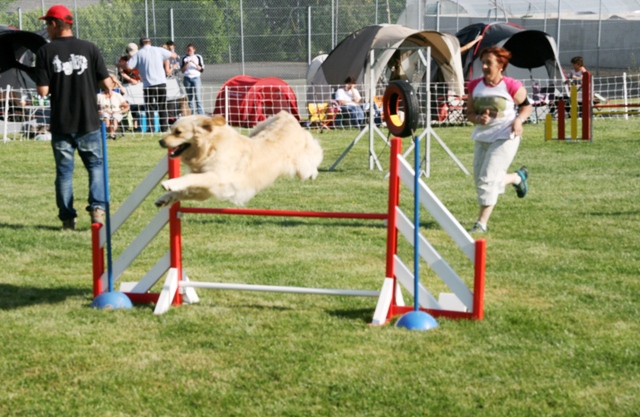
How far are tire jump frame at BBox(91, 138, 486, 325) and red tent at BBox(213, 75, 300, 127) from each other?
1318cm

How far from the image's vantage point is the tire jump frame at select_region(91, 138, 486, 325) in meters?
5.63

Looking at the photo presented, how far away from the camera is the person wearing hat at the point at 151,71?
60.1 feet

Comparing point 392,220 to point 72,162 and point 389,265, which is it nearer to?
point 389,265

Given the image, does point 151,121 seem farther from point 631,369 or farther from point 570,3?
point 570,3

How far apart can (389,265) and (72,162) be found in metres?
4.29

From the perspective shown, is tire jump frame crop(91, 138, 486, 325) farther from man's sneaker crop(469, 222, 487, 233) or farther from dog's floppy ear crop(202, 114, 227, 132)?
man's sneaker crop(469, 222, 487, 233)

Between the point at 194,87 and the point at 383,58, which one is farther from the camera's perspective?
the point at 194,87

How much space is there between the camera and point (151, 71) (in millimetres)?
18438


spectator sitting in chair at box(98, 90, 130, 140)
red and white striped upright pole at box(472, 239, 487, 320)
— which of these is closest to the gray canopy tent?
spectator sitting in chair at box(98, 90, 130, 140)

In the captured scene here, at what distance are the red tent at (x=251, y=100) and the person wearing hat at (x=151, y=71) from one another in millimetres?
1450

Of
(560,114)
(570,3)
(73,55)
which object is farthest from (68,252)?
(570,3)

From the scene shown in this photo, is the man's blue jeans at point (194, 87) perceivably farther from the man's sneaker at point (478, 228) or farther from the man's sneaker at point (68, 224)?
the man's sneaker at point (478, 228)

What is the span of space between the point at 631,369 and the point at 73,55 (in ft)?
19.7

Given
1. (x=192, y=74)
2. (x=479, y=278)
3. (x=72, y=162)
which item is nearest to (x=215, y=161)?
(x=479, y=278)
